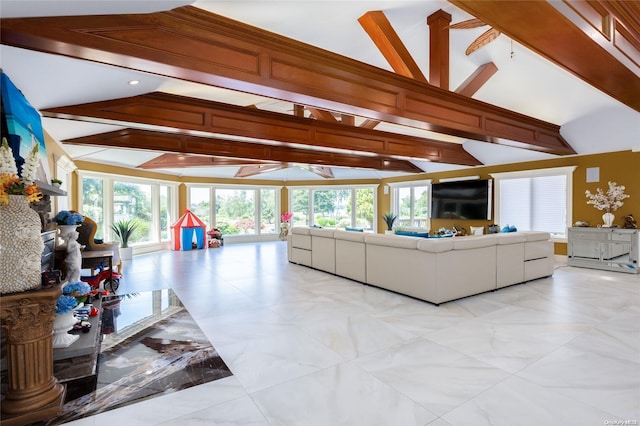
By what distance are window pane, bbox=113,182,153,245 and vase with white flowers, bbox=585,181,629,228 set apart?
10.1 metres

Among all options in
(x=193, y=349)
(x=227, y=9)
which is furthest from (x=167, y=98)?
(x=193, y=349)

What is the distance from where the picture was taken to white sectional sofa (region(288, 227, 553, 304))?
3.83 meters

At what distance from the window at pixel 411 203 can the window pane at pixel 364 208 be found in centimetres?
89

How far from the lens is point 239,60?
2.58 meters

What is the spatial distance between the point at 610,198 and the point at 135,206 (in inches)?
405

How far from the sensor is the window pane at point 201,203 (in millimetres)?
9938

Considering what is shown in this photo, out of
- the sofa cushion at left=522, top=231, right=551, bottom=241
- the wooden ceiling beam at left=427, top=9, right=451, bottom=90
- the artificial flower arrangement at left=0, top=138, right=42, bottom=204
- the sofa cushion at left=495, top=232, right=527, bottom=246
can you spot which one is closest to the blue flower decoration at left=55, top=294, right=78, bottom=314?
the artificial flower arrangement at left=0, top=138, right=42, bottom=204

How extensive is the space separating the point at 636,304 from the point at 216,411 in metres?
4.78

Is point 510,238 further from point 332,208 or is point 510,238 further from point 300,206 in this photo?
point 300,206

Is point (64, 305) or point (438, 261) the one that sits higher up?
point (438, 261)

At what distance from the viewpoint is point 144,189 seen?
8.48 meters

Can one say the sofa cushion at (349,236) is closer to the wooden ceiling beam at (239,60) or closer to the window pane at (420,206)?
the wooden ceiling beam at (239,60)

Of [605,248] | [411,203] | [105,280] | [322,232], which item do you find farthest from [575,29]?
[411,203]

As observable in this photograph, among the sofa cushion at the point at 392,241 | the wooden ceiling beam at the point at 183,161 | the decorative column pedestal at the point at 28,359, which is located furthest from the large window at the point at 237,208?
the decorative column pedestal at the point at 28,359
